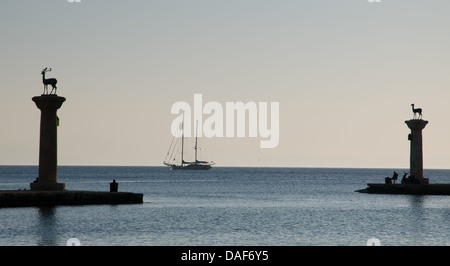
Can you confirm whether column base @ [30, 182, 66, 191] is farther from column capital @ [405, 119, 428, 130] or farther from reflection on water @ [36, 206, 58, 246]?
Answer: column capital @ [405, 119, 428, 130]

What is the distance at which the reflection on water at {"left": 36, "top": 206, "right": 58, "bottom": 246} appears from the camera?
38031 millimetres

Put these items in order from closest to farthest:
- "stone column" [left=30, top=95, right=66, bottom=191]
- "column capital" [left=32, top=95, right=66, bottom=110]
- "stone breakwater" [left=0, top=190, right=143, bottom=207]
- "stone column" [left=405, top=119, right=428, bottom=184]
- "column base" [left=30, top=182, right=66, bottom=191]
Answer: "stone breakwater" [left=0, top=190, right=143, bottom=207] < "column capital" [left=32, top=95, right=66, bottom=110] < "stone column" [left=30, top=95, right=66, bottom=191] < "column base" [left=30, top=182, right=66, bottom=191] < "stone column" [left=405, top=119, right=428, bottom=184]

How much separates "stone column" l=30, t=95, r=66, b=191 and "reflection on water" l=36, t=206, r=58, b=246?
2173mm

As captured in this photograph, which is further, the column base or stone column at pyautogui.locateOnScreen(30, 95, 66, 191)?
the column base

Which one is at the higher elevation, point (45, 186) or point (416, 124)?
point (416, 124)

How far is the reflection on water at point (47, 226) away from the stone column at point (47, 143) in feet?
7.13

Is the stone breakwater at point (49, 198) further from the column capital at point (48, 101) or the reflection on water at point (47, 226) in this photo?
the column capital at point (48, 101)

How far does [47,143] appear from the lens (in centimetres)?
5603

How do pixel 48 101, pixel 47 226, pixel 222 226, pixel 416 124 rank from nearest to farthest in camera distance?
pixel 47 226
pixel 222 226
pixel 48 101
pixel 416 124

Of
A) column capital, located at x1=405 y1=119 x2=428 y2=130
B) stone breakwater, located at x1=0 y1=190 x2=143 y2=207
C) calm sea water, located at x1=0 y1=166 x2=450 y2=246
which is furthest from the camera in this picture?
column capital, located at x1=405 y1=119 x2=428 y2=130

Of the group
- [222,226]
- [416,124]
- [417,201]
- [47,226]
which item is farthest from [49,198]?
[416,124]

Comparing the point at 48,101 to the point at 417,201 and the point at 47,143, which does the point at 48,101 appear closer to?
the point at 47,143

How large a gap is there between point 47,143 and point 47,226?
1281cm

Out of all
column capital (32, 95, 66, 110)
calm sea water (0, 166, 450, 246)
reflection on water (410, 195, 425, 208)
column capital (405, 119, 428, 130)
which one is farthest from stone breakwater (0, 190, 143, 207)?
column capital (405, 119, 428, 130)
